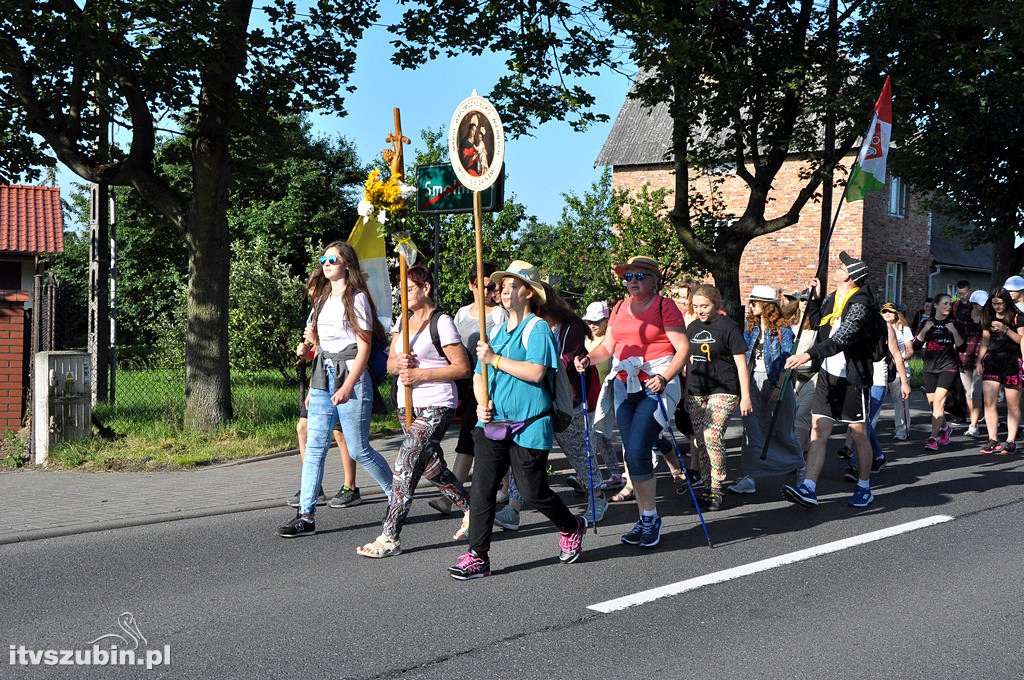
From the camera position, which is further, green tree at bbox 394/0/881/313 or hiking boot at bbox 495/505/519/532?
green tree at bbox 394/0/881/313

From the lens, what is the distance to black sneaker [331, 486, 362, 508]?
7.70 meters

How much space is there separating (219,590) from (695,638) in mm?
2532

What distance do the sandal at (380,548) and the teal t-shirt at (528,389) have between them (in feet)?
3.73

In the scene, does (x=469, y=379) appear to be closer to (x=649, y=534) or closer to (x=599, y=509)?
(x=599, y=509)

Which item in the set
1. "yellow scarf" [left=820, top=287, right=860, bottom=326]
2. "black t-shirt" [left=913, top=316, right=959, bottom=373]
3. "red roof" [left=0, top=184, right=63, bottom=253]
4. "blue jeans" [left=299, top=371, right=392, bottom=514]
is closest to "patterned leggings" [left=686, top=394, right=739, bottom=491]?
"yellow scarf" [left=820, top=287, right=860, bottom=326]

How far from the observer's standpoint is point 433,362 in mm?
6066

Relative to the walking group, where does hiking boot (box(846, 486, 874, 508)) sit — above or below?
below

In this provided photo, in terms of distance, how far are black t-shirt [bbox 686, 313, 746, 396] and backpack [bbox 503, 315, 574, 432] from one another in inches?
93.1

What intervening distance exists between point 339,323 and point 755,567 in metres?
3.04

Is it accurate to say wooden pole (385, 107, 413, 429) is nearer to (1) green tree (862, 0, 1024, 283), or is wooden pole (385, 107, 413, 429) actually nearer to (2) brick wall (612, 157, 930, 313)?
(1) green tree (862, 0, 1024, 283)

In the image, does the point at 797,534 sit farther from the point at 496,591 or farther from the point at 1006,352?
the point at 1006,352

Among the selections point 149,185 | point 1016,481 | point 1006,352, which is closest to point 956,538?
point 1016,481

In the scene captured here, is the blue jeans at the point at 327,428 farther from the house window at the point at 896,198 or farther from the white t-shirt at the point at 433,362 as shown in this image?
the house window at the point at 896,198

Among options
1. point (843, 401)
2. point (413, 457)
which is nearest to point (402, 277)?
point (413, 457)
